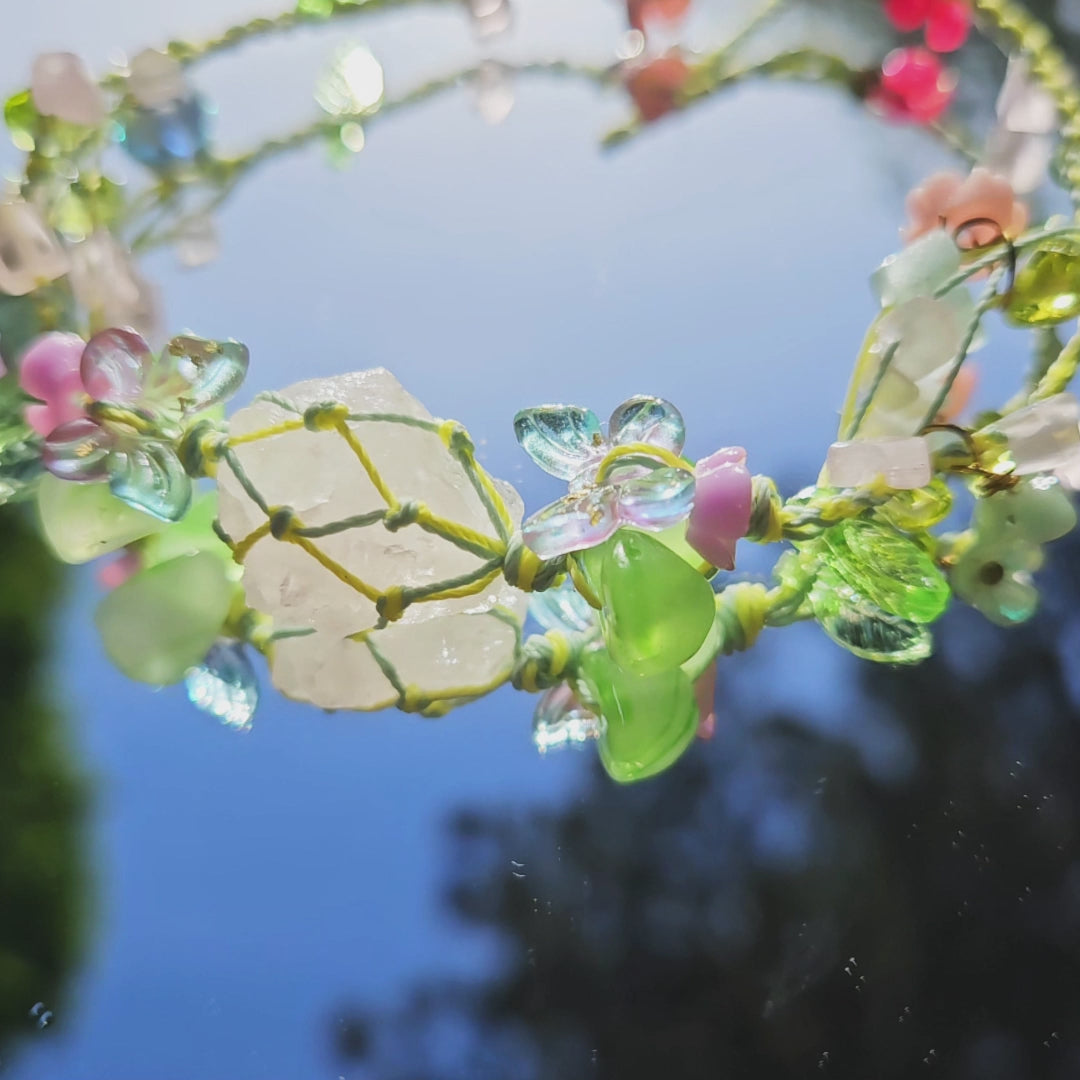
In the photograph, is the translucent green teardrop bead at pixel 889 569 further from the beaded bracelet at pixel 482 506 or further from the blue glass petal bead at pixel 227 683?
the blue glass petal bead at pixel 227 683

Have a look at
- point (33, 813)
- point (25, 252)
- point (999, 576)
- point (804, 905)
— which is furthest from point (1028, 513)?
point (33, 813)

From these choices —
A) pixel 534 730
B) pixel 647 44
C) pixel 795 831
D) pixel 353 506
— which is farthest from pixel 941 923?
pixel 647 44

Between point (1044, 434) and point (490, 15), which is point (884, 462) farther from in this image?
point (490, 15)

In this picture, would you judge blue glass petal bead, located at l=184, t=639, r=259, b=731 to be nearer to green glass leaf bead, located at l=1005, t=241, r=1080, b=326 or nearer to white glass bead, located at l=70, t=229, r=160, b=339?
white glass bead, located at l=70, t=229, r=160, b=339

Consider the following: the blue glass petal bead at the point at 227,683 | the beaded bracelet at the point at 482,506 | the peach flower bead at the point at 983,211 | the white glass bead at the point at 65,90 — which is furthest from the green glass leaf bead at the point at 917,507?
the white glass bead at the point at 65,90

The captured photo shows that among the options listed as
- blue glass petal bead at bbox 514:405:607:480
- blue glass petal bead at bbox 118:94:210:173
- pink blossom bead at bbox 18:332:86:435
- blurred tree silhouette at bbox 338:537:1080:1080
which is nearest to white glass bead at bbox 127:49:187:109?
blue glass petal bead at bbox 118:94:210:173

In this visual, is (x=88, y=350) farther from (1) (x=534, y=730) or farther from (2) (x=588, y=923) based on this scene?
(2) (x=588, y=923)
